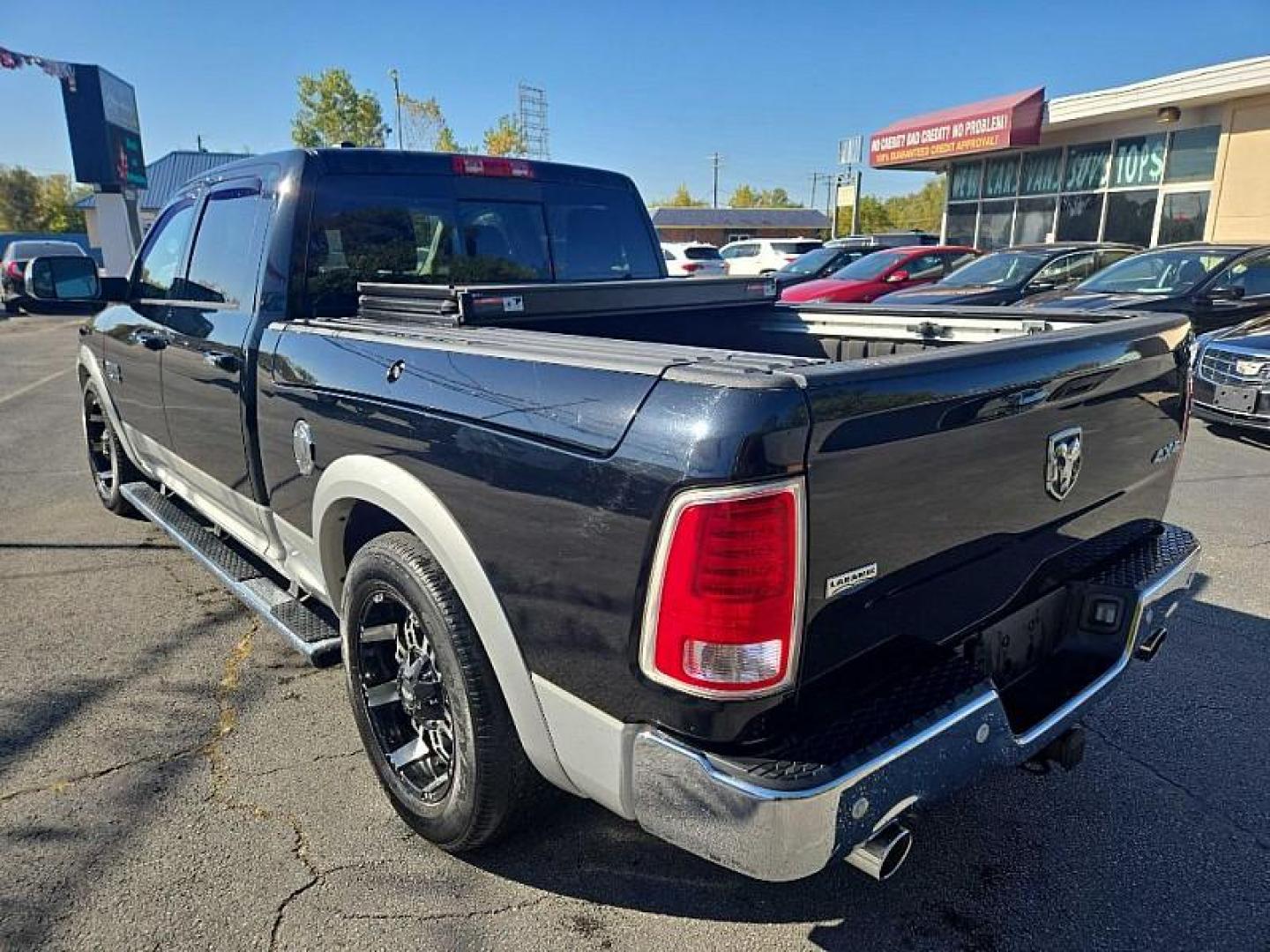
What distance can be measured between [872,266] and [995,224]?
999cm

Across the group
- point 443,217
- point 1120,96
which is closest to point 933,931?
point 443,217

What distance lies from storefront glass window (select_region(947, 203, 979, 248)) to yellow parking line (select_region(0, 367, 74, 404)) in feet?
69.2

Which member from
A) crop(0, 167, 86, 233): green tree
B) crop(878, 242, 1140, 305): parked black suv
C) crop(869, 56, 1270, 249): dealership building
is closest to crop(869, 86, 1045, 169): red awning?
crop(869, 56, 1270, 249): dealership building

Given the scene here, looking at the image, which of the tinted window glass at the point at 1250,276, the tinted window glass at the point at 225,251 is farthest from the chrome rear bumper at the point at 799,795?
the tinted window glass at the point at 1250,276

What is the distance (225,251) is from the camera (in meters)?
3.66

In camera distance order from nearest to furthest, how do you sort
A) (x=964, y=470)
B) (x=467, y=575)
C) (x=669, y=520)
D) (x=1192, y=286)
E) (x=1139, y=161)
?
(x=669, y=520), (x=964, y=470), (x=467, y=575), (x=1192, y=286), (x=1139, y=161)

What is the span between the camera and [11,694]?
138 inches

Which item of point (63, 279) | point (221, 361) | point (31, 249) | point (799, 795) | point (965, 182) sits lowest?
point (799, 795)

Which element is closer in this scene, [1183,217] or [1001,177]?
[1183,217]

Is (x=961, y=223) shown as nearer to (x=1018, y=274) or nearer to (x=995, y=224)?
(x=995, y=224)

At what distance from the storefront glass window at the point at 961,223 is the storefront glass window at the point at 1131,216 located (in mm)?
4486

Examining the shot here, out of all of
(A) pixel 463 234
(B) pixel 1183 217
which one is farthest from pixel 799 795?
(B) pixel 1183 217

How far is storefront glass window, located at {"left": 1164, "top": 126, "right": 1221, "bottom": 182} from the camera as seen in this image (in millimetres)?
17547

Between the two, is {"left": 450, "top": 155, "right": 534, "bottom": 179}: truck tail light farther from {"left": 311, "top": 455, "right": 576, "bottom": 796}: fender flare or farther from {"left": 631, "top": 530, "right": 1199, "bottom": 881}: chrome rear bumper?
{"left": 631, "top": 530, "right": 1199, "bottom": 881}: chrome rear bumper
